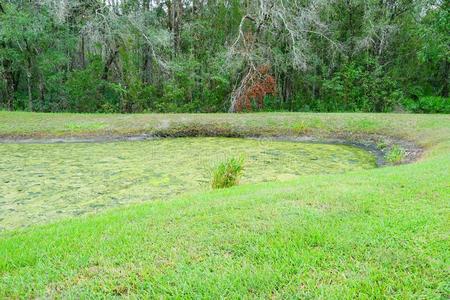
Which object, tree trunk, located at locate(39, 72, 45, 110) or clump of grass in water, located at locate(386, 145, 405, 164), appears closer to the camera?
clump of grass in water, located at locate(386, 145, 405, 164)

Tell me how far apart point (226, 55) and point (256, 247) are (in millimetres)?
13744

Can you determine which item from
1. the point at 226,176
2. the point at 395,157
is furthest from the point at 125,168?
the point at 395,157

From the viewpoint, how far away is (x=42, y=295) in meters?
2.67

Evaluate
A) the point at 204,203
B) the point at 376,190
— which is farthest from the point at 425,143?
the point at 204,203

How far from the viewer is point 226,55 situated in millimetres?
16000

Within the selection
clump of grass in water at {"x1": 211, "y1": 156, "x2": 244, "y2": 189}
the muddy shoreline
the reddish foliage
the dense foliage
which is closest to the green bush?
the dense foliage

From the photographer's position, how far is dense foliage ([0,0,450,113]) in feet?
53.9

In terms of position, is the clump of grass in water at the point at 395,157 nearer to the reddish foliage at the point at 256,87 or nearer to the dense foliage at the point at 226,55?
the dense foliage at the point at 226,55

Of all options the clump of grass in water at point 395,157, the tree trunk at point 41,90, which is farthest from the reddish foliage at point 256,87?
the tree trunk at point 41,90

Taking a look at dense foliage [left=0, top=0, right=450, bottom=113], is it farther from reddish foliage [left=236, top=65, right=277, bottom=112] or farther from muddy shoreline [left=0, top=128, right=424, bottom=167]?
muddy shoreline [left=0, top=128, right=424, bottom=167]

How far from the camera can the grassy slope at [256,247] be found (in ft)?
8.60

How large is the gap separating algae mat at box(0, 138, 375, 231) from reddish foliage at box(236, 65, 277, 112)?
4.19 metres

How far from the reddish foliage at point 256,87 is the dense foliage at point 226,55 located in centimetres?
5

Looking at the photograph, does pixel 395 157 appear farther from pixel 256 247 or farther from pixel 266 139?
pixel 256 247
